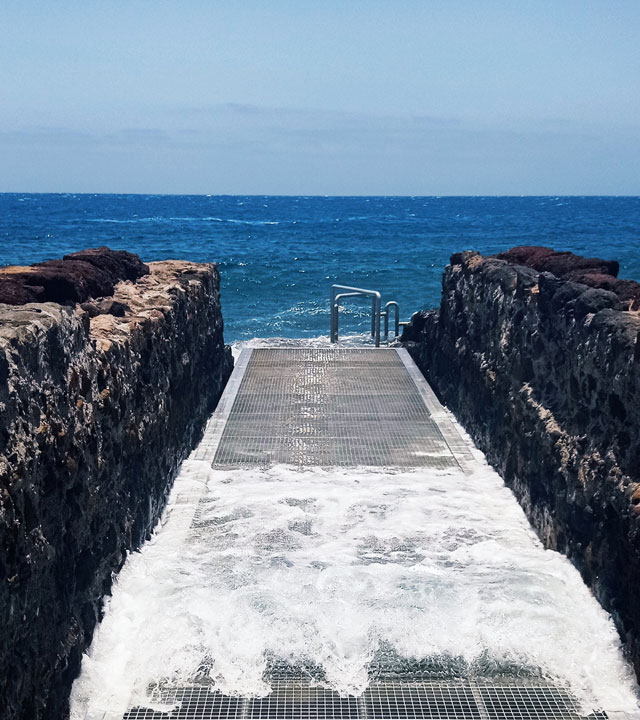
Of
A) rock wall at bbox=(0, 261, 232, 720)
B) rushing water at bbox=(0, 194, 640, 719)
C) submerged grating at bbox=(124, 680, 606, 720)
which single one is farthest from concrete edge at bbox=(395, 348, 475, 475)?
submerged grating at bbox=(124, 680, 606, 720)

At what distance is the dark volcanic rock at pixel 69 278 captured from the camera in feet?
26.5

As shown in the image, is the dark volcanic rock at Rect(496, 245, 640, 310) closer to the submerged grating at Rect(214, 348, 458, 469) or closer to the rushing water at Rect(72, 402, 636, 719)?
the rushing water at Rect(72, 402, 636, 719)

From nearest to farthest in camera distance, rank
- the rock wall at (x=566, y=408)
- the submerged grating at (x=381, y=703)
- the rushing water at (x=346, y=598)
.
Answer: the submerged grating at (x=381, y=703) → the rushing water at (x=346, y=598) → the rock wall at (x=566, y=408)

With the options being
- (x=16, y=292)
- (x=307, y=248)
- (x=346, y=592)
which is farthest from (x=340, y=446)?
(x=307, y=248)

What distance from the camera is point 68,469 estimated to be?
5816 millimetres

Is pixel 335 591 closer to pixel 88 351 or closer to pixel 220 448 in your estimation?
pixel 88 351

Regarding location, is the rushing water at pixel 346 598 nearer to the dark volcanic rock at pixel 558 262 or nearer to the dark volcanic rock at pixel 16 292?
the dark volcanic rock at pixel 16 292

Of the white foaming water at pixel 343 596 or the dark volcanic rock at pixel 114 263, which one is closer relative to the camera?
the white foaming water at pixel 343 596

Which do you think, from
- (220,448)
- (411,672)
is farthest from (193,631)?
(220,448)

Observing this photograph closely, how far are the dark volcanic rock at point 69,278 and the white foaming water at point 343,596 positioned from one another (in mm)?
2629

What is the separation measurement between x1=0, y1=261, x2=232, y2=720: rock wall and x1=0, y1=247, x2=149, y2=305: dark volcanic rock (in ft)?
1.12

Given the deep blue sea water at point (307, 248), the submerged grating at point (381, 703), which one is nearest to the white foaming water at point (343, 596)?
the submerged grating at point (381, 703)

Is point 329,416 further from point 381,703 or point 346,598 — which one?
point 381,703

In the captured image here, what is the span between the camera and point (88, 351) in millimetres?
6844
